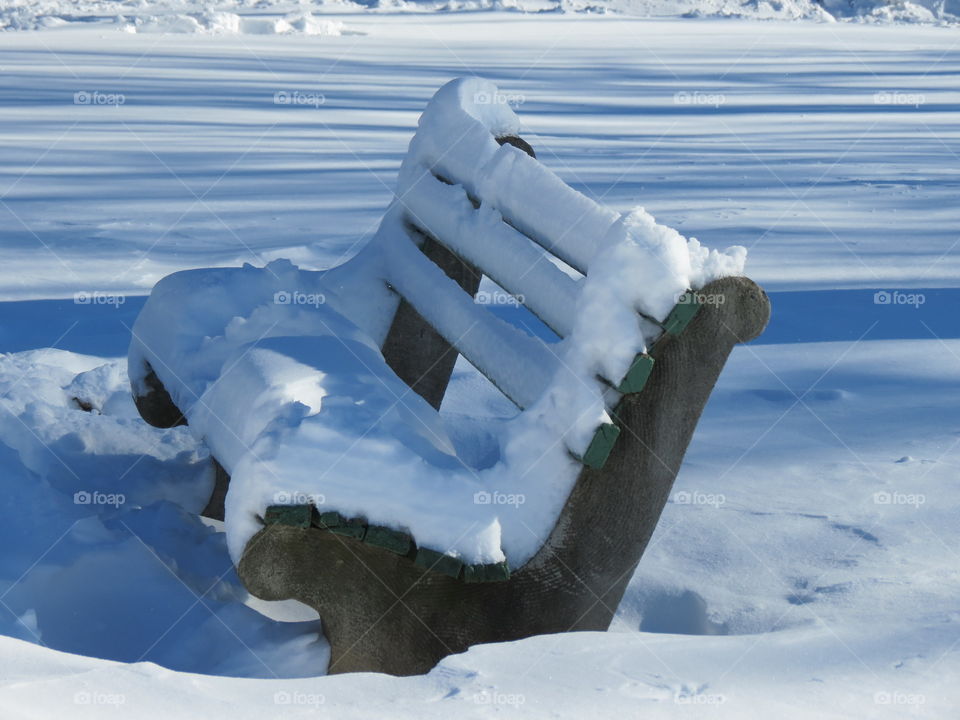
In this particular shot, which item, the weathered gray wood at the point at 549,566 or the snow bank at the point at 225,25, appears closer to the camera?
the weathered gray wood at the point at 549,566

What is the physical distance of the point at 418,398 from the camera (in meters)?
2.40

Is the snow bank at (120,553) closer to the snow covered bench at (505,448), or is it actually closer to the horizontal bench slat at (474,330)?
the snow covered bench at (505,448)

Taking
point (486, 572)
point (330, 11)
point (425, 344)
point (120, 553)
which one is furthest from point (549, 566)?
point (330, 11)

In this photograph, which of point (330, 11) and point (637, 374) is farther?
point (330, 11)

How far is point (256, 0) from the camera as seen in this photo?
102 feet

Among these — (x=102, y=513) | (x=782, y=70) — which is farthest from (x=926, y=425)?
(x=782, y=70)

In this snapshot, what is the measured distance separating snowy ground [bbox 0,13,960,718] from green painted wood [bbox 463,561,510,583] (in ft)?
0.69

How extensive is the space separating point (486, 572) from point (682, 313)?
0.59 meters

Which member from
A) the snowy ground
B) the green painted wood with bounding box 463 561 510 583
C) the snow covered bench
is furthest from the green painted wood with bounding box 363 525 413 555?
the snowy ground

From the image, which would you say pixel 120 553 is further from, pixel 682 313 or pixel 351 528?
pixel 682 313

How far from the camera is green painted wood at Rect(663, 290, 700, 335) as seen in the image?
1945 millimetres

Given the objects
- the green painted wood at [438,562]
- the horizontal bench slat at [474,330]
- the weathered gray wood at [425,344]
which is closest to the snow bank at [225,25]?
the weathered gray wood at [425,344]

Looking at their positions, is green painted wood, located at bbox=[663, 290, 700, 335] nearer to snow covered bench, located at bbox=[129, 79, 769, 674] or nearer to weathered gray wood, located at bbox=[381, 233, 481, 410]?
snow covered bench, located at bbox=[129, 79, 769, 674]

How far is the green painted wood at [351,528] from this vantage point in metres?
1.95
